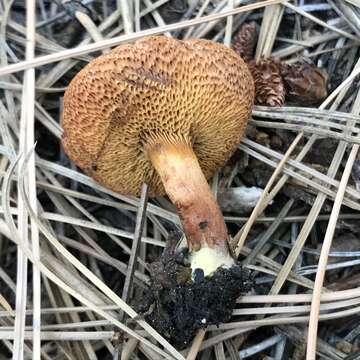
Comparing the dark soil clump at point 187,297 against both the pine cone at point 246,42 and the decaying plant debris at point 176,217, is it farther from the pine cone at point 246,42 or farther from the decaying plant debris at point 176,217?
the pine cone at point 246,42

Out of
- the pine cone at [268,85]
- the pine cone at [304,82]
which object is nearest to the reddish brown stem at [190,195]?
the pine cone at [268,85]

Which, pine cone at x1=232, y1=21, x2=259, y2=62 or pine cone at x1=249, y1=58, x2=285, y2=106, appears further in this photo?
pine cone at x1=232, y1=21, x2=259, y2=62

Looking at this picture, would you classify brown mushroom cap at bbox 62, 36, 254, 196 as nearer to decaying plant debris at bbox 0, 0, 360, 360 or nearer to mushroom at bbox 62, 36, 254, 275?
mushroom at bbox 62, 36, 254, 275

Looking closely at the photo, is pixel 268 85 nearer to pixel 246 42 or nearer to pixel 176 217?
pixel 246 42

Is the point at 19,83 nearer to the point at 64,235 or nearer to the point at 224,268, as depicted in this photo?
the point at 64,235

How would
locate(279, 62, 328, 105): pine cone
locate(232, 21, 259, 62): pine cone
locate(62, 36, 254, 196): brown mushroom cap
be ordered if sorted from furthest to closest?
locate(232, 21, 259, 62): pine cone
locate(279, 62, 328, 105): pine cone
locate(62, 36, 254, 196): brown mushroom cap

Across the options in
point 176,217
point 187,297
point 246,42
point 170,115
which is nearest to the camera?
point 187,297

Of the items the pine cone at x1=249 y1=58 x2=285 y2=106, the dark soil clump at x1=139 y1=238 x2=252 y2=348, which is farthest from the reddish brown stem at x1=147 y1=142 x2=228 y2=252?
the pine cone at x1=249 y1=58 x2=285 y2=106

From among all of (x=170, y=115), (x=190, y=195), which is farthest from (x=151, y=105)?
(x=190, y=195)
